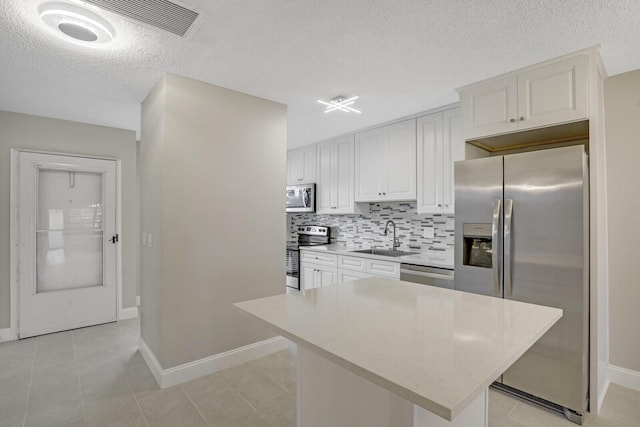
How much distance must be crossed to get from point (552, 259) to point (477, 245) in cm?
49

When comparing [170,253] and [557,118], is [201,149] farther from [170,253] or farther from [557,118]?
[557,118]

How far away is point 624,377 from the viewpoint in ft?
8.06

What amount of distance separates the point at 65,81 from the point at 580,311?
13.4 ft

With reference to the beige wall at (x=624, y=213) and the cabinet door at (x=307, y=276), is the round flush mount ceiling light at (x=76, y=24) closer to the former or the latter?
the cabinet door at (x=307, y=276)

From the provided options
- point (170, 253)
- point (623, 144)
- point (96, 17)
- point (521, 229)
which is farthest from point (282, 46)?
point (623, 144)

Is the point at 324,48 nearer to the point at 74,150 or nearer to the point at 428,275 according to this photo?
the point at 428,275

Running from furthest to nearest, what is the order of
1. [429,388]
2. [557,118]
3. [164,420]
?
1. [557,118]
2. [164,420]
3. [429,388]

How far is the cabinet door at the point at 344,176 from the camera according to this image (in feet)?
13.8

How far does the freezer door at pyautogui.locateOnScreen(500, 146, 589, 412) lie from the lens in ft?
6.79

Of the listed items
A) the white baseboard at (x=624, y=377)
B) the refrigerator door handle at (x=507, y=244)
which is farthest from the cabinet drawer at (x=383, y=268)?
the white baseboard at (x=624, y=377)

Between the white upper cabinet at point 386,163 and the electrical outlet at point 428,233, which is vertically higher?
the white upper cabinet at point 386,163

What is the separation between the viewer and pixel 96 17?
5.84 feet

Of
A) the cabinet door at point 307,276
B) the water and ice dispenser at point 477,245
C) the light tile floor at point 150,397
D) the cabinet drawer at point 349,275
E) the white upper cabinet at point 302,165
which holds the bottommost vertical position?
the light tile floor at point 150,397

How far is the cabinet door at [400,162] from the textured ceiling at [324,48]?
1.78 ft
